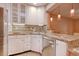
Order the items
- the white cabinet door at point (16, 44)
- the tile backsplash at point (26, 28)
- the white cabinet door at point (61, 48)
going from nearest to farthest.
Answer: the white cabinet door at point (61, 48) → the tile backsplash at point (26, 28) → the white cabinet door at point (16, 44)

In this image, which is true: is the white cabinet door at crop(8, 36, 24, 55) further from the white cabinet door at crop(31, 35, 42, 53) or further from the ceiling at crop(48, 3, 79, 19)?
the ceiling at crop(48, 3, 79, 19)

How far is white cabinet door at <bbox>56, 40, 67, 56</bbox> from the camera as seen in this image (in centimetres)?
152

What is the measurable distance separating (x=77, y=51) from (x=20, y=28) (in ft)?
2.78

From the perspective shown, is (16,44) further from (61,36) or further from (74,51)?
(74,51)

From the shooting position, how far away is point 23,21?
1748mm

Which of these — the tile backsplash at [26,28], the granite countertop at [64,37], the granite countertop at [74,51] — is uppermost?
the tile backsplash at [26,28]

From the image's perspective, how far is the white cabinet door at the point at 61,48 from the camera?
1517 mm

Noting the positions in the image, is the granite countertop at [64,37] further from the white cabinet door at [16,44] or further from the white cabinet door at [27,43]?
the white cabinet door at [16,44]

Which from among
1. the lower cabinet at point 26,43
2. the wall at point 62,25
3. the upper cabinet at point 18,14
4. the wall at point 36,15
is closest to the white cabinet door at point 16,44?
the lower cabinet at point 26,43

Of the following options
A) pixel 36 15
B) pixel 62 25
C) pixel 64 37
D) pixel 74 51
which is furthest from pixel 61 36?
pixel 36 15

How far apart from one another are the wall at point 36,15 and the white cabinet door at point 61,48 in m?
0.35

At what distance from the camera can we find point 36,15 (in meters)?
1.64

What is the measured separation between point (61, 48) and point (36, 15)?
575mm

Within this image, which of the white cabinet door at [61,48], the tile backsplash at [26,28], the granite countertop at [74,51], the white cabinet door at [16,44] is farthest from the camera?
the white cabinet door at [16,44]
